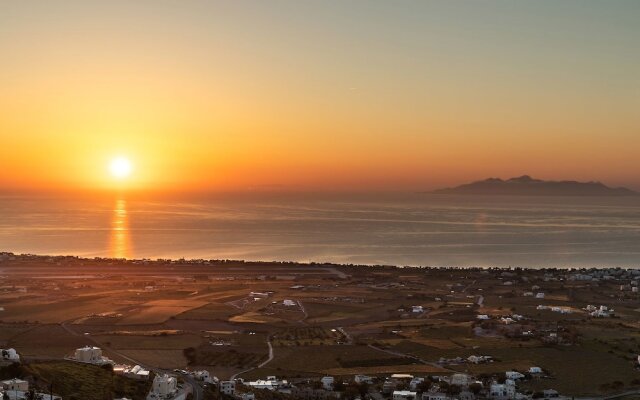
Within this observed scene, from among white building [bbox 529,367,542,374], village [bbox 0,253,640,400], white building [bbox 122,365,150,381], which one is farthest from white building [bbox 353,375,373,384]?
white building [bbox 122,365,150,381]

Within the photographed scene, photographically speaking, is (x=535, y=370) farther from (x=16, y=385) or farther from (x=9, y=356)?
(x=9, y=356)

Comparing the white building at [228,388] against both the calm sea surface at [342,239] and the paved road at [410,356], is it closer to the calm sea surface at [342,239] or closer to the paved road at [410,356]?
the paved road at [410,356]

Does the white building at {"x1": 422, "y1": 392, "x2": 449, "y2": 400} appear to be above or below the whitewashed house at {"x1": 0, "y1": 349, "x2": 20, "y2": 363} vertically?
below

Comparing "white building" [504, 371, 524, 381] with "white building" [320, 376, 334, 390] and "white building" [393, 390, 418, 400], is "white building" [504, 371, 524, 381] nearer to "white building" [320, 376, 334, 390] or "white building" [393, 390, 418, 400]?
"white building" [393, 390, 418, 400]

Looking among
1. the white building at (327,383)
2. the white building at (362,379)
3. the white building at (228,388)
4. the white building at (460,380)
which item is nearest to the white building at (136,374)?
the white building at (228,388)

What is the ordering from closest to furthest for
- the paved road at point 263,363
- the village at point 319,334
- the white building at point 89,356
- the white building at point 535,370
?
the village at point 319,334, the white building at point 89,356, the paved road at point 263,363, the white building at point 535,370

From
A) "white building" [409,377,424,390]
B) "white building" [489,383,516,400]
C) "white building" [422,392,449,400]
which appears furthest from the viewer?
"white building" [409,377,424,390]
